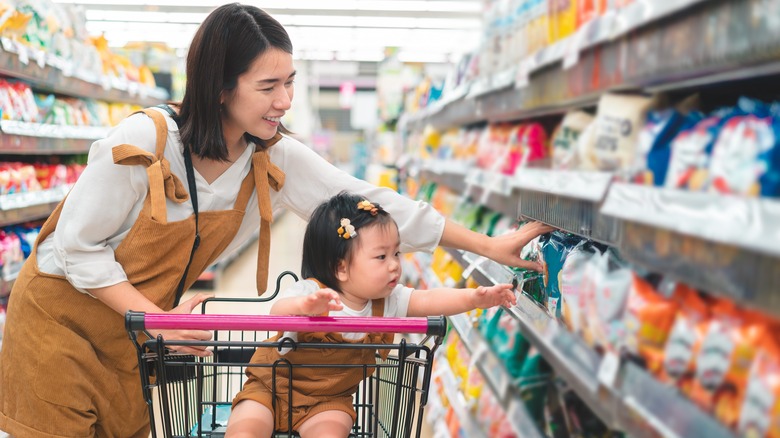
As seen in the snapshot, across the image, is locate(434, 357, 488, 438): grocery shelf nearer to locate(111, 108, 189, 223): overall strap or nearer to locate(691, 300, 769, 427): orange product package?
locate(111, 108, 189, 223): overall strap

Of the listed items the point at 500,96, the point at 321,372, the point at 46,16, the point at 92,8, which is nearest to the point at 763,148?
the point at 321,372

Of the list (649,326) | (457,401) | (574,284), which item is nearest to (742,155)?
(649,326)

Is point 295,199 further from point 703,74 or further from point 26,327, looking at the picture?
point 703,74

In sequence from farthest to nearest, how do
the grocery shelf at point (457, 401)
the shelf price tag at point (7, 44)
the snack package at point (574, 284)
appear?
the shelf price tag at point (7, 44) < the grocery shelf at point (457, 401) < the snack package at point (574, 284)

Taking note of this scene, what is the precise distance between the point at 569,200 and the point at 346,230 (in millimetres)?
586

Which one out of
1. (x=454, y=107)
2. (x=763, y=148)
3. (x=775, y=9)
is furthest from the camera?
(x=454, y=107)

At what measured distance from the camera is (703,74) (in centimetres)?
108

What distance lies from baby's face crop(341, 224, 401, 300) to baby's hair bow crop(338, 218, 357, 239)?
0.04m

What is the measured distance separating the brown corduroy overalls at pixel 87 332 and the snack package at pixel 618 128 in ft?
2.96

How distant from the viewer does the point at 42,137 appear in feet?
13.8

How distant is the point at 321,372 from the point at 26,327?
0.76 meters

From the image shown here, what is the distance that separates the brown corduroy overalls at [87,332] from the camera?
1849 mm

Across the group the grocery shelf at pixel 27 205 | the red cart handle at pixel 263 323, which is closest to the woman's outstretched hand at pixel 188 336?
the red cart handle at pixel 263 323

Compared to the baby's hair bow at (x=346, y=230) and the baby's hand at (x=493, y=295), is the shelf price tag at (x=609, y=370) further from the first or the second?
the baby's hair bow at (x=346, y=230)
